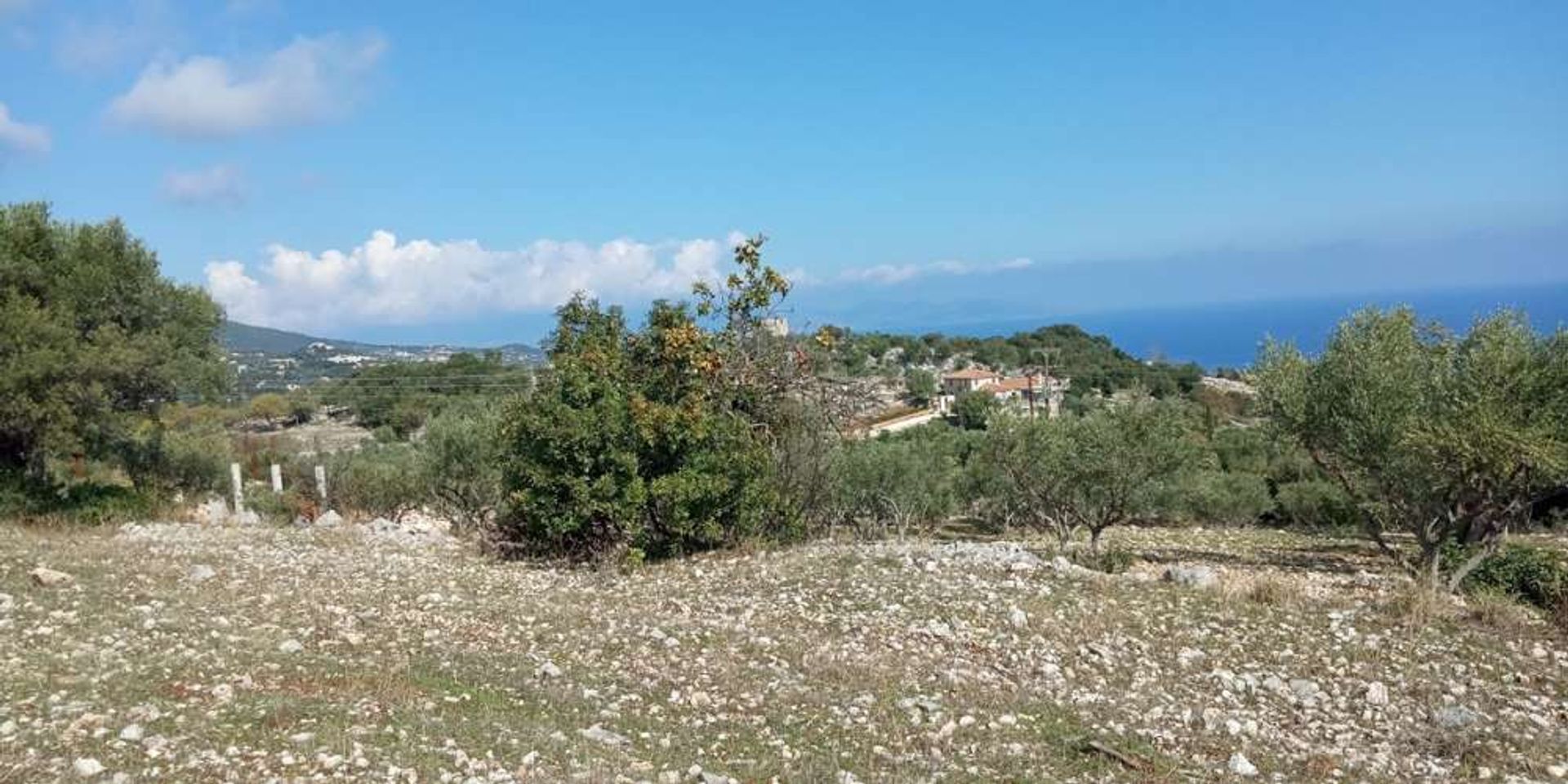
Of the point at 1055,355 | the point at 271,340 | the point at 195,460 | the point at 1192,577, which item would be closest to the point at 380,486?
the point at 195,460

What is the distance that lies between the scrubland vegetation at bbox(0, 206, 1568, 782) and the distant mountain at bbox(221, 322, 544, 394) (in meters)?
16.8

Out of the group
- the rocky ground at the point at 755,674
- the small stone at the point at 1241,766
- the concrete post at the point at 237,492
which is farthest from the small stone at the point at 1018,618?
the concrete post at the point at 237,492

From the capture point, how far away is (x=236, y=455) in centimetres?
3781

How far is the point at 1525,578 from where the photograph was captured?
15375 millimetres

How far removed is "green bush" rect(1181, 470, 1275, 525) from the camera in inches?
1533

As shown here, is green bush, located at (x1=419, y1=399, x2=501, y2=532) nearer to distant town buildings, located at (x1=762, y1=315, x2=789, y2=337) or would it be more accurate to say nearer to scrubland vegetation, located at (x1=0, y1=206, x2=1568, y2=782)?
scrubland vegetation, located at (x1=0, y1=206, x2=1568, y2=782)

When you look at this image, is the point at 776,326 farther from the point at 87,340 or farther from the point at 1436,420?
the point at 87,340

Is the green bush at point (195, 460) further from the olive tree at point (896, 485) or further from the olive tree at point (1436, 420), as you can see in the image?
the olive tree at point (1436, 420)

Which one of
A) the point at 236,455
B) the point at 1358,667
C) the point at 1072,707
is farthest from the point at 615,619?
the point at 236,455

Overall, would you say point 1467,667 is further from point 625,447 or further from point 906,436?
point 906,436

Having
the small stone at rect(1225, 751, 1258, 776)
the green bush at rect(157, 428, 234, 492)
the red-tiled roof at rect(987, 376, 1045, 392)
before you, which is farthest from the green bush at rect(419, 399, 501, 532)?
the red-tiled roof at rect(987, 376, 1045, 392)

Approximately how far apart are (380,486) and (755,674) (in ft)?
73.6

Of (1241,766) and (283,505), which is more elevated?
(1241,766)

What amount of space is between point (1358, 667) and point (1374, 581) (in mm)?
6806
